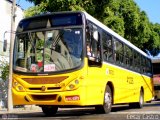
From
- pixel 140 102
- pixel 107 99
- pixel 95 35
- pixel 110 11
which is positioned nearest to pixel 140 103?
pixel 140 102

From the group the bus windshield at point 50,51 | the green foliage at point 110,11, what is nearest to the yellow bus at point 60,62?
the bus windshield at point 50,51

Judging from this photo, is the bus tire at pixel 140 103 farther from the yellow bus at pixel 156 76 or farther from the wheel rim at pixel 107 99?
the yellow bus at pixel 156 76

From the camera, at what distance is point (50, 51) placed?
45.1ft

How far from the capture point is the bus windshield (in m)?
13.5

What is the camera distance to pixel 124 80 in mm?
18188

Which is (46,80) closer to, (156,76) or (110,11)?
(110,11)

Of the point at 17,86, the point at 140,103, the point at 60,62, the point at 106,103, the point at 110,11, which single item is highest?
the point at 110,11

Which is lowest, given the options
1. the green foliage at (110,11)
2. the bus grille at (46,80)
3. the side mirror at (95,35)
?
the bus grille at (46,80)

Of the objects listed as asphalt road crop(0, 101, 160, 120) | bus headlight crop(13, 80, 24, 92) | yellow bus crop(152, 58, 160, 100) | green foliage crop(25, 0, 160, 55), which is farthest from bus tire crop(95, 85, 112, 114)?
yellow bus crop(152, 58, 160, 100)

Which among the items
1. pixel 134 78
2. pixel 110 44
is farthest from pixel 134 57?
pixel 110 44

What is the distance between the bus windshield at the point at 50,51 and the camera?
1353cm

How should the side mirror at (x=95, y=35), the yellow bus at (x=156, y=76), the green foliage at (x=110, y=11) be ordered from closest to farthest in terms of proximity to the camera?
the side mirror at (x=95, y=35), the green foliage at (x=110, y=11), the yellow bus at (x=156, y=76)

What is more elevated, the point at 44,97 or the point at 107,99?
the point at 44,97

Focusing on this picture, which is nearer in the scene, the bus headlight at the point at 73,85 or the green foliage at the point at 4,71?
the bus headlight at the point at 73,85
